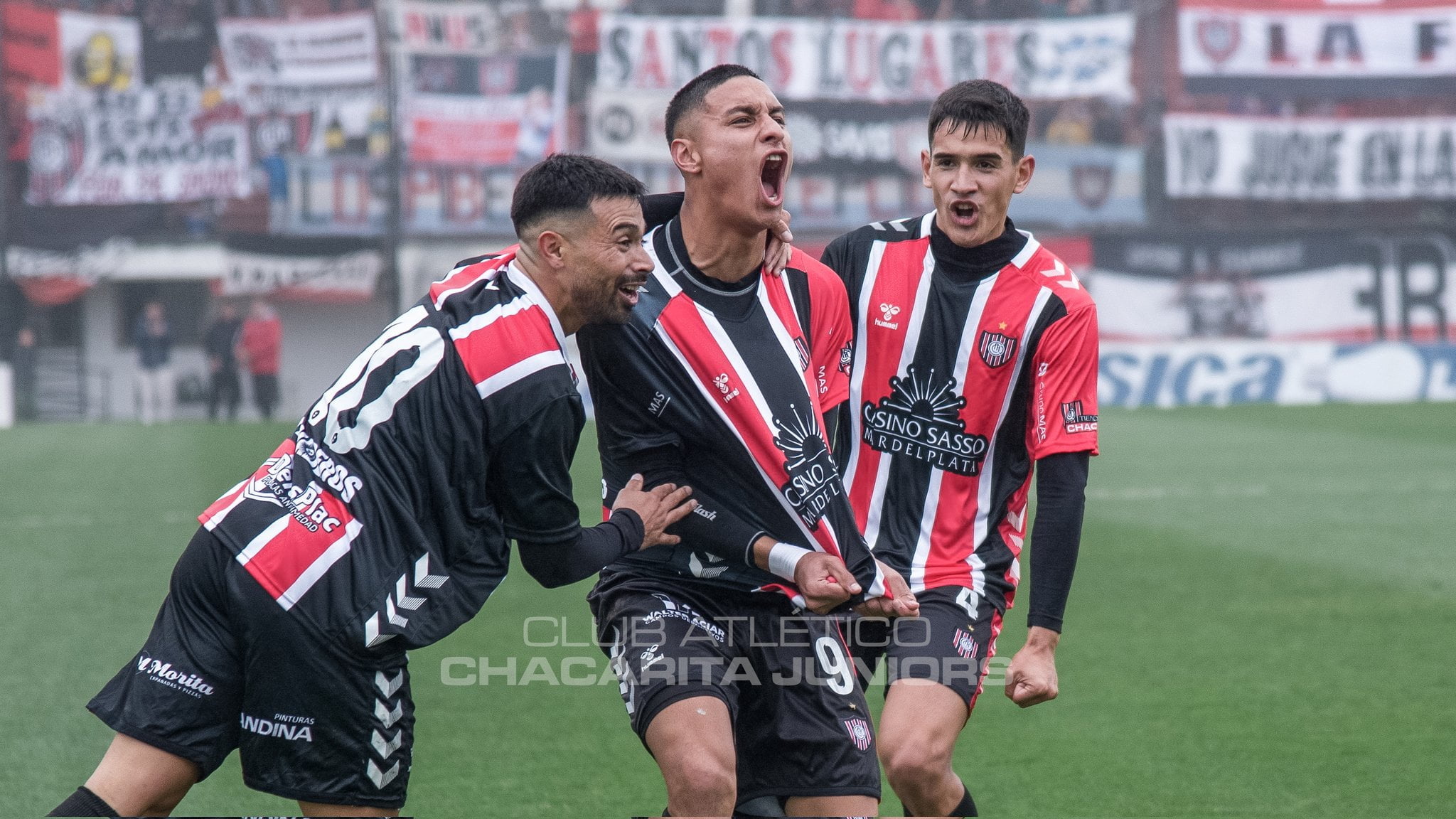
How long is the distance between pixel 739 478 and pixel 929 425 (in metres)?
0.69

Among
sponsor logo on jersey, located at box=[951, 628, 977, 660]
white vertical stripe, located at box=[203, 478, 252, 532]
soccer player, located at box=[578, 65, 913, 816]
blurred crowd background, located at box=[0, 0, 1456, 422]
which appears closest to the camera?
white vertical stripe, located at box=[203, 478, 252, 532]

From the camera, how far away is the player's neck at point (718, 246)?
392 centimetres

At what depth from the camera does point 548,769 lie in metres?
5.43

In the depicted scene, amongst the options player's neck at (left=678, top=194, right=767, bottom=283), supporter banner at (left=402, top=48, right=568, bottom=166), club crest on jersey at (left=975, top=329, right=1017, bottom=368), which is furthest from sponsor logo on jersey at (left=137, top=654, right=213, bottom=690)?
supporter banner at (left=402, top=48, right=568, bottom=166)

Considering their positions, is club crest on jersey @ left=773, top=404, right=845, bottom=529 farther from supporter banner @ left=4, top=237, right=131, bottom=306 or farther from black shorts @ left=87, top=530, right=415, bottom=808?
supporter banner @ left=4, top=237, right=131, bottom=306

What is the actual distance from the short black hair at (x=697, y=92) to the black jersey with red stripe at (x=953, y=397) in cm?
70

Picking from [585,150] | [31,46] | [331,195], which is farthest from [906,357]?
[31,46]

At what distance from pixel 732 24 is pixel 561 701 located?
69.4 feet

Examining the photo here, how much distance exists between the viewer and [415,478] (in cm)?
328

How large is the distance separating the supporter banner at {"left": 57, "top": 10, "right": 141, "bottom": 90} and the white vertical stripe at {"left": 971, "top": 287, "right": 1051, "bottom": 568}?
964 inches

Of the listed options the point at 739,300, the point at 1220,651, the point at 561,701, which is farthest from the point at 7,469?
the point at 739,300

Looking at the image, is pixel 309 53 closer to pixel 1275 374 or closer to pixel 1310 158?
pixel 1275 374

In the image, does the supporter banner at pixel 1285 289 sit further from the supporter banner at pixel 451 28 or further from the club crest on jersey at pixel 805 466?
the club crest on jersey at pixel 805 466

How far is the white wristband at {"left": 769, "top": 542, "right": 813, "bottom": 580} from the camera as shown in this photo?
12.2 ft
